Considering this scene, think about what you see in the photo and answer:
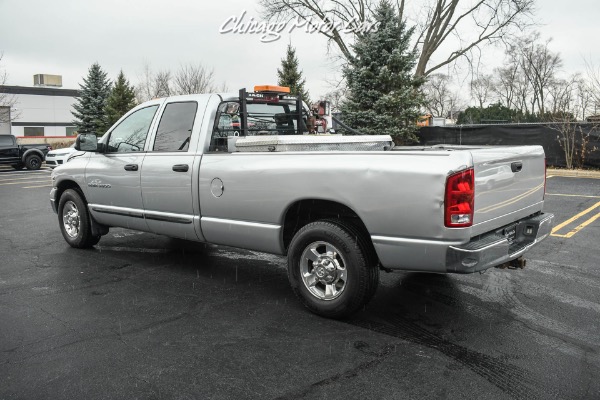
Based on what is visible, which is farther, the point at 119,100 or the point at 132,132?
the point at 119,100

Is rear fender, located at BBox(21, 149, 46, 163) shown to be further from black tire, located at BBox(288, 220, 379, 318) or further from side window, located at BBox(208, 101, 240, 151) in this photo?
black tire, located at BBox(288, 220, 379, 318)

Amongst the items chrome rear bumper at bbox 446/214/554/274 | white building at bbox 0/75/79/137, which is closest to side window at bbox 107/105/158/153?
chrome rear bumper at bbox 446/214/554/274

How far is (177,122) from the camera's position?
5.49 metres

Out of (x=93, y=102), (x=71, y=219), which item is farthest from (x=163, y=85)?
(x=71, y=219)

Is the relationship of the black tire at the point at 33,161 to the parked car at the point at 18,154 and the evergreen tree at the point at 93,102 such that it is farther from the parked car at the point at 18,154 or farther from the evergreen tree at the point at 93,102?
the evergreen tree at the point at 93,102

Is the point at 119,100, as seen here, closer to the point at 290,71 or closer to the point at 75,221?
the point at 290,71

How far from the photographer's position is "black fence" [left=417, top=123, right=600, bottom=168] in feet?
58.2

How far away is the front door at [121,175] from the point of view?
18.8ft

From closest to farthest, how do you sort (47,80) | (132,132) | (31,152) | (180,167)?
(180,167)
(132,132)
(31,152)
(47,80)

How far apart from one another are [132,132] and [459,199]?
4025 mm

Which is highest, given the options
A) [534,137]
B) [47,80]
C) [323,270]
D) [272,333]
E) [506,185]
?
[47,80]

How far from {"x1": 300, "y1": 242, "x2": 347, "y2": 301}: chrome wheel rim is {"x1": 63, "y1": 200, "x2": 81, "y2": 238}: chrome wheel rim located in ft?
12.4

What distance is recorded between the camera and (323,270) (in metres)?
4.15

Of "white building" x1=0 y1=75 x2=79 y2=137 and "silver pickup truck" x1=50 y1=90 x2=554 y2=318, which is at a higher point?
"white building" x1=0 y1=75 x2=79 y2=137
